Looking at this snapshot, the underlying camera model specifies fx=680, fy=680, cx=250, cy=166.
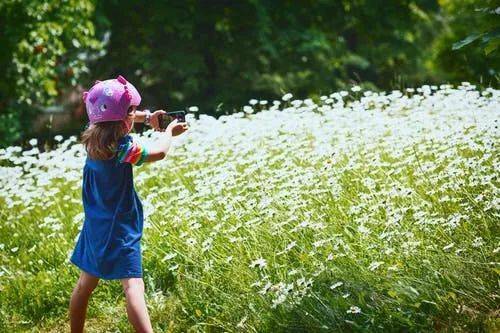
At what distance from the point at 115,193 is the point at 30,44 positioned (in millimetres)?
6427

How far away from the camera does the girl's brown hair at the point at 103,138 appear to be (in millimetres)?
3600

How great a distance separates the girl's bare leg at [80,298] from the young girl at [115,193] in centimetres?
2

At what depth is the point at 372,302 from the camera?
3.59m

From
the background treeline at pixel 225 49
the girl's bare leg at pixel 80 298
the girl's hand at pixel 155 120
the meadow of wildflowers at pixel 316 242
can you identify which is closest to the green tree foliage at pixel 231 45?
the background treeline at pixel 225 49

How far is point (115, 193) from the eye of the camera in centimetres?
366

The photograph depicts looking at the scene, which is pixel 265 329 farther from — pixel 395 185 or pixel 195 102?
pixel 195 102

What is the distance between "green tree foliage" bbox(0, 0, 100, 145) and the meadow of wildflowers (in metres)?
3.53

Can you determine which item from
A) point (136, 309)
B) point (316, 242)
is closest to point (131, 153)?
point (136, 309)

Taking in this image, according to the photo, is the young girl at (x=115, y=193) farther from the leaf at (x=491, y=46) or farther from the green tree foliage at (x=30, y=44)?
the green tree foliage at (x=30, y=44)

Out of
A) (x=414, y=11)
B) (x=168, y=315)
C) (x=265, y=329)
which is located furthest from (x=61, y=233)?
(x=414, y=11)

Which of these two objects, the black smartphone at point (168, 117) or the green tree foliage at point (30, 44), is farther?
the green tree foliage at point (30, 44)

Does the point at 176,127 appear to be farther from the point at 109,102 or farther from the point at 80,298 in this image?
the point at 80,298

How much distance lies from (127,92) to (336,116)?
10.1 feet

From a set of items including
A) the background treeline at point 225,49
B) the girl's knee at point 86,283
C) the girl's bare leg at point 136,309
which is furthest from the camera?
the background treeline at point 225,49
